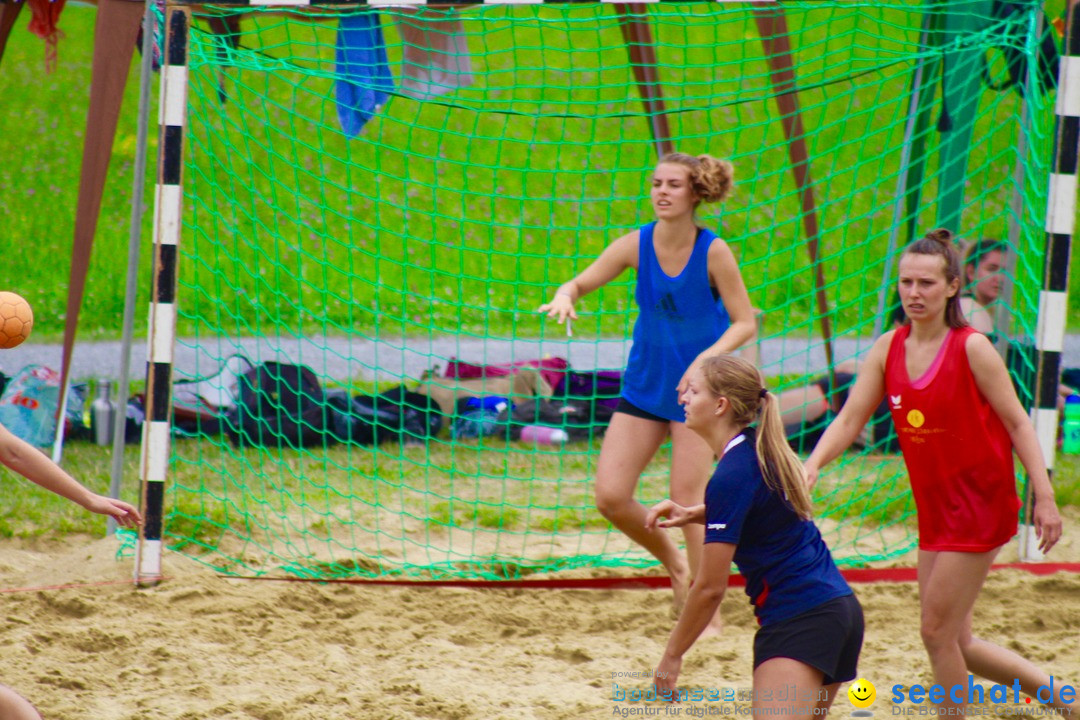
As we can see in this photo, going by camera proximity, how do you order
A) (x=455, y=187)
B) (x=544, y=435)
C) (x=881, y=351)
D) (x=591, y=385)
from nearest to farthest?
(x=881, y=351) → (x=544, y=435) → (x=591, y=385) → (x=455, y=187)

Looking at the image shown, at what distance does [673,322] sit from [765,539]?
1348mm

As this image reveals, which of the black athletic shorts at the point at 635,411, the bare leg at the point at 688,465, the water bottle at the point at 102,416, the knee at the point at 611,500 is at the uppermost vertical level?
the black athletic shorts at the point at 635,411

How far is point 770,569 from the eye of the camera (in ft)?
8.38

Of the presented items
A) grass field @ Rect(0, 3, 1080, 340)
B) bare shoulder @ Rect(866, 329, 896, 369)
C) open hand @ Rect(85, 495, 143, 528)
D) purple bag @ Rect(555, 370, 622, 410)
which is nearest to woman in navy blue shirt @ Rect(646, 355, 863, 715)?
bare shoulder @ Rect(866, 329, 896, 369)

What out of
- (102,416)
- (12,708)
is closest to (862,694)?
(12,708)

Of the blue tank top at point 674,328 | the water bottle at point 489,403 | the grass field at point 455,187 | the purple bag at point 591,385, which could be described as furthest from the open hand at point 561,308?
the grass field at point 455,187

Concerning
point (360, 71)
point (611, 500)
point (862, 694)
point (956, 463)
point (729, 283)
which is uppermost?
point (360, 71)

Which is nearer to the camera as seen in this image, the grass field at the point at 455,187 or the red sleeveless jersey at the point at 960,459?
the red sleeveless jersey at the point at 960,459

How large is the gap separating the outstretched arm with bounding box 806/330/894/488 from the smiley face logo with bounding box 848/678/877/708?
29.1 inches

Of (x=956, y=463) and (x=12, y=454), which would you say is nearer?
(x=12, y=454)

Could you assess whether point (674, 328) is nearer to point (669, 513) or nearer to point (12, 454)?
point (669, 513)

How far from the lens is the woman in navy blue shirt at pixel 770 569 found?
2.47 metres

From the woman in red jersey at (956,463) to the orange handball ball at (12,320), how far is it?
211 centimetres

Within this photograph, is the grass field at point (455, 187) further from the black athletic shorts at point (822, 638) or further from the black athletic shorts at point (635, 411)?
the black athletic shorts at point (822, 638)
